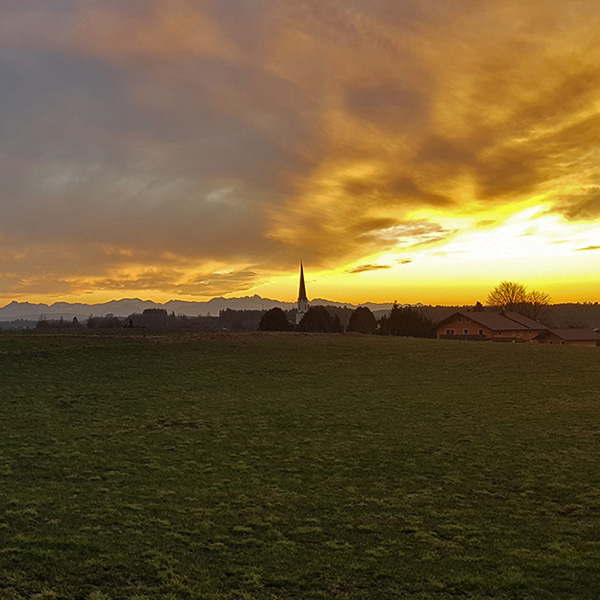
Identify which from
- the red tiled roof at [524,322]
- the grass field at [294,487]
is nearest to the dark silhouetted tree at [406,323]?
the red tiled roof at [524,322]

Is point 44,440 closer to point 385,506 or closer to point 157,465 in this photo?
point 157,465

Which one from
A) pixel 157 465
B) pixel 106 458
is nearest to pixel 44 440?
pixel 106 458

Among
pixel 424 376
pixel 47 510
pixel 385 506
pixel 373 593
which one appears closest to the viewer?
pixel 373 593

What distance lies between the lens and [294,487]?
16.1m

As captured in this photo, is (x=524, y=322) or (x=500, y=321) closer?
(x=500, y=321)

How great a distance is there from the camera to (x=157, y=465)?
18359 millimetres

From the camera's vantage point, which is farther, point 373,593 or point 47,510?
point 47,510

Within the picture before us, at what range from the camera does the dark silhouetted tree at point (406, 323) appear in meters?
113

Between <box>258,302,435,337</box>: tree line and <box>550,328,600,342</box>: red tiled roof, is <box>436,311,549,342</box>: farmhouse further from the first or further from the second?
<box>258,302,435,337</box>: tree line

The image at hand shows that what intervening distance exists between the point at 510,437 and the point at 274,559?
645 inches

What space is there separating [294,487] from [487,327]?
8420 centimetres

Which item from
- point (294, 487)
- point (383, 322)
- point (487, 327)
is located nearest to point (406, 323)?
point (383, 322)

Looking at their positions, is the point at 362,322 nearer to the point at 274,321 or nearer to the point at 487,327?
the point at 274,321

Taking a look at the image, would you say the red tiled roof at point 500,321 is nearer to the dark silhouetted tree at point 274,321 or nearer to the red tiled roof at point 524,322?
the red tiled roof at point 524,322
